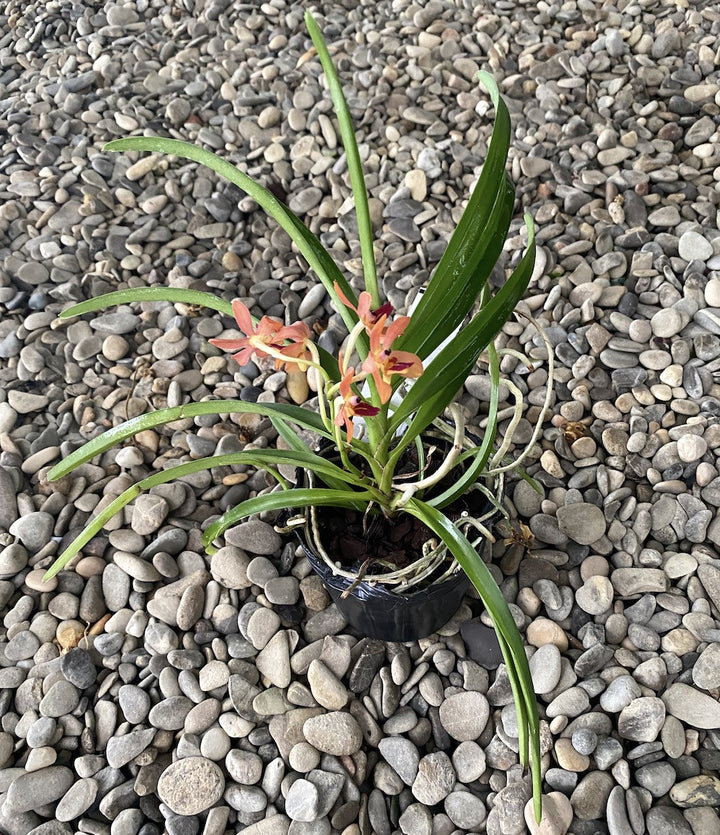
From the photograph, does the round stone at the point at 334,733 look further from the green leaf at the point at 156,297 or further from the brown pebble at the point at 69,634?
the green leaf at the point at 156,297

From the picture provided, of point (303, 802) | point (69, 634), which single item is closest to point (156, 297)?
point (69, 634)

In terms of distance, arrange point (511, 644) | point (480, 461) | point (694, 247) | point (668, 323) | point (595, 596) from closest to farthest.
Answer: point (511, 644)
point (480, 461)
point (595, 596)
point (668, 323)
point (694, 247)

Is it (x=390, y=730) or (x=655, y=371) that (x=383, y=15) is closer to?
(x=655, y=371)

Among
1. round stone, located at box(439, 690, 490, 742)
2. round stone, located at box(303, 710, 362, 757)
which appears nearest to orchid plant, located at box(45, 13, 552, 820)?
round stone, located at box(439, 690, 490, 742)

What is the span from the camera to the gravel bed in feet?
3.87

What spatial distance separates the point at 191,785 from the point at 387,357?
81 cm

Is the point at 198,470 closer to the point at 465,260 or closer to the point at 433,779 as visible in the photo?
the point at 465,260

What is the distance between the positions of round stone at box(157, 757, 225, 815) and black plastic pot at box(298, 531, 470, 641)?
33cm

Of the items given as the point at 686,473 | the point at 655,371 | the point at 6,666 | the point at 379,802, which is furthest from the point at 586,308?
the point at 6,666

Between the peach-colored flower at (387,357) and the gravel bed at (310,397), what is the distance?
2.18 ft

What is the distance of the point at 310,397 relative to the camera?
5.45 ft

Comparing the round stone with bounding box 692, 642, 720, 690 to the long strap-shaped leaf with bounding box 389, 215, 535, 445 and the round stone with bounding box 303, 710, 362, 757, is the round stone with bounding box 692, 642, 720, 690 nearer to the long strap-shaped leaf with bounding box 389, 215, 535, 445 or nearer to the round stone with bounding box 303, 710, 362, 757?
the round stone with bounding box 303, 710, 362, 757

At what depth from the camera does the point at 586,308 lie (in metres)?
1.68

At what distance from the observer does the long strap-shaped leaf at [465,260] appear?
89 cm
